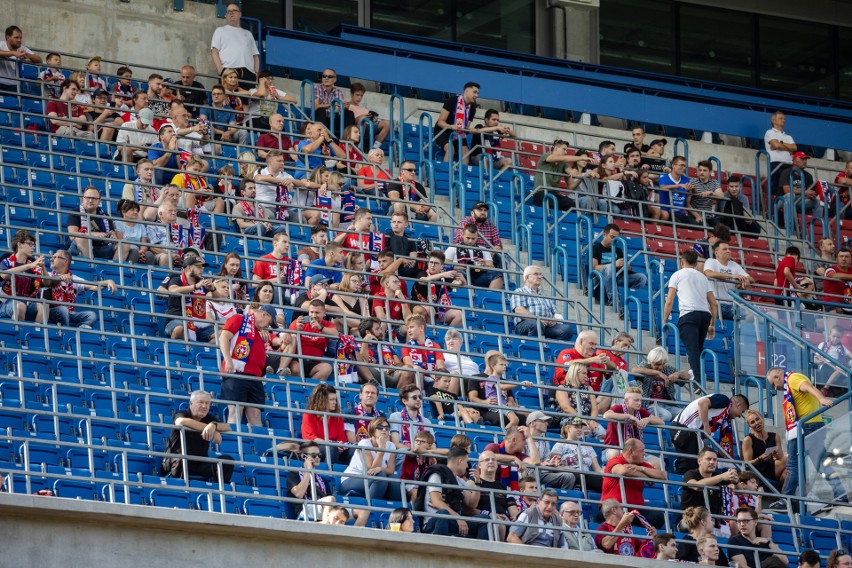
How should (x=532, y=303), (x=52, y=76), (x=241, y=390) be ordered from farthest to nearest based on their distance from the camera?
(x=52, y=76) → (x=532, y=303) → (x=241, y=390)

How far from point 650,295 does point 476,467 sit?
167 inches

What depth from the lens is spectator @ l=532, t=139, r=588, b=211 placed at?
729 inches

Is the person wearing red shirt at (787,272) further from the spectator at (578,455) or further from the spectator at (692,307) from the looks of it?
the spectator at (578,455)

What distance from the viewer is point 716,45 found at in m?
25.3

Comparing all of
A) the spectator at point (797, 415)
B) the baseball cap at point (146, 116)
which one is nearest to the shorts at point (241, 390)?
the spectator at point (797, 415)

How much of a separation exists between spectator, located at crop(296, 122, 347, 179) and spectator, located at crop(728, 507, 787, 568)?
254 inches

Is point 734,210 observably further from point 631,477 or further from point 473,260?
point 631,477

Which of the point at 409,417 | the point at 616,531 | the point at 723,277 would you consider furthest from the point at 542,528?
the point at 723,277

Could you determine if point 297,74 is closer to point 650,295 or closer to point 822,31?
point 650,295

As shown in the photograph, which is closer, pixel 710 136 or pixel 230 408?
pixel 230 408

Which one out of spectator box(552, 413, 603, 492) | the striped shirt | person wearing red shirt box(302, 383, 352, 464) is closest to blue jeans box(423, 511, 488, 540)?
person wearing red shirt box(302, 383, 352, 464)

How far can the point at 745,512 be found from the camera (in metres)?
13.2

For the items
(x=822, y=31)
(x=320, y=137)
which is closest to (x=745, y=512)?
(x=320, y=137)

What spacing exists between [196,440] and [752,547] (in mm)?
4358
